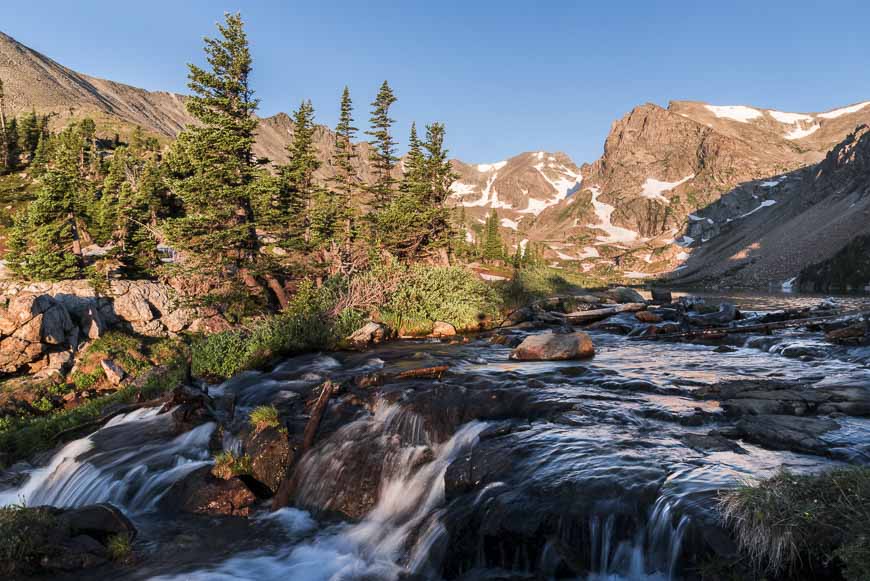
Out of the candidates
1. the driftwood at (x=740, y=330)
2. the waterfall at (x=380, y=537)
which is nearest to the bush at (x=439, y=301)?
the driftwood at (x=740, y=330)

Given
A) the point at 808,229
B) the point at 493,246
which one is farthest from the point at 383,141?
the point at 808,229

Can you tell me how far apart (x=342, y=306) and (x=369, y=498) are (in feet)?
50.4

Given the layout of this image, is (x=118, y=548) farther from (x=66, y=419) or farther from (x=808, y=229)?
(x=808, y=229)

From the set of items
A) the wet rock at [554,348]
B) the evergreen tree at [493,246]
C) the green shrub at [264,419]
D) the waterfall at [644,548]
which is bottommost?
the waterfall at [644,548]

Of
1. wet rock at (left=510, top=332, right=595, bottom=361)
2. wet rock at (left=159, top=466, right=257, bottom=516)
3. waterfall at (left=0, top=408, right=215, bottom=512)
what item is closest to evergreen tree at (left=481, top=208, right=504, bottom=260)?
wet rock at (left=510, top=332, right=595, bottom=361)

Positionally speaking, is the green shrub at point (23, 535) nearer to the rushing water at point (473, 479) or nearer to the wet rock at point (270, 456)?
the rushing water at point (473, 479)

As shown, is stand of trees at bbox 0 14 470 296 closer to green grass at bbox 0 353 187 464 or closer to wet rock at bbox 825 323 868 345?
green grass at bbox 0 353 187 464

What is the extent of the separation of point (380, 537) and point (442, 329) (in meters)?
17.3

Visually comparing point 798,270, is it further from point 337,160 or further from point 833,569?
point 833,569

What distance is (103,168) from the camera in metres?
74.7

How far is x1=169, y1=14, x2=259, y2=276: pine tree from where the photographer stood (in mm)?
23812

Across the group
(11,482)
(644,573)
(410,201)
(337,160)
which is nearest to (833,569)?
(644,573)

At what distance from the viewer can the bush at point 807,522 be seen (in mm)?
4426

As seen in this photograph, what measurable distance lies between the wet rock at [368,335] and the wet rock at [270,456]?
9910 mm
